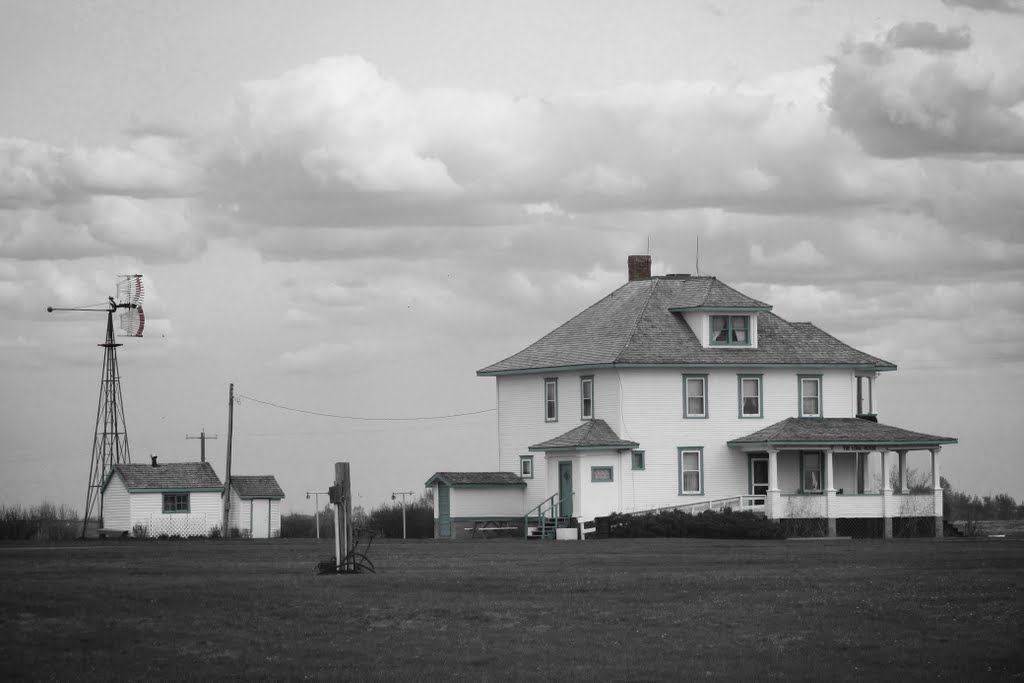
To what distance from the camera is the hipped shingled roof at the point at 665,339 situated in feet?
194

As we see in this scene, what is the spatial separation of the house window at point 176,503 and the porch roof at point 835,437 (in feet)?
86.0

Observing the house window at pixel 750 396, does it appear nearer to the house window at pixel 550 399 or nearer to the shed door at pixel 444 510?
the house window at pixel 550 399

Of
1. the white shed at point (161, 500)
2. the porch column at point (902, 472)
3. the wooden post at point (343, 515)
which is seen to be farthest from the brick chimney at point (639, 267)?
the wooden post at point (343, 515)

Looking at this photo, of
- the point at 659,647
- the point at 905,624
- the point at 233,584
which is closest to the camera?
the point at 659,647

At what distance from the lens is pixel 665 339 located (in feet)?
196

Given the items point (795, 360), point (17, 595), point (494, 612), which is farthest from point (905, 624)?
point (795, 360)

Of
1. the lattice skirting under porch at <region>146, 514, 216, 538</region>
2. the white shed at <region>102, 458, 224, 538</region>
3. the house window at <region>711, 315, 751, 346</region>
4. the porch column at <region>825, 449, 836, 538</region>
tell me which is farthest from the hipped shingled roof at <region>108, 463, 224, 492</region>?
the porch column at <region>825, 449, 836, 538</region>

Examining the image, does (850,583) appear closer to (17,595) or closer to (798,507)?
(17,595)

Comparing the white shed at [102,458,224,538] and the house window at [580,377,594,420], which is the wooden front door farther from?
the white shed at [102,458,224,538]

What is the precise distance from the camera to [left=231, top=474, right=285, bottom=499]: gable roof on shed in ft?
251

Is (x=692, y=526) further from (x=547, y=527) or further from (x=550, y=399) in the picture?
(x=550, y=399)

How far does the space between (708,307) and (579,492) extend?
882 centimetres

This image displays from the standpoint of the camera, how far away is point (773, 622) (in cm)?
2391

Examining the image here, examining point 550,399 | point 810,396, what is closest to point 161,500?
point 550,399
